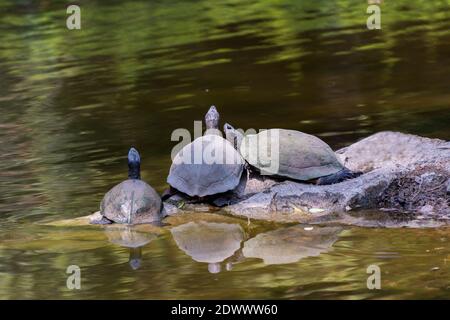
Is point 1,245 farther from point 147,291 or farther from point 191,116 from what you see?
point 191,116

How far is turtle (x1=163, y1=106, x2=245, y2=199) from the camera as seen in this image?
7.82 metres

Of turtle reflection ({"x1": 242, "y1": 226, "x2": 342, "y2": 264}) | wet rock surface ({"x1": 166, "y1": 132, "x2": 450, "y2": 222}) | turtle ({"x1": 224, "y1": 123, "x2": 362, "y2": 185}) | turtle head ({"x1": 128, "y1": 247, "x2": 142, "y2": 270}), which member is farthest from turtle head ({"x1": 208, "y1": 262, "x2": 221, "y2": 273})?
turtle ({"x1": 224, "y1": 123, "x2": 362, "y2": 185})

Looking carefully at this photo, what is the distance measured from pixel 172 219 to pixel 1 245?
50.3 inches

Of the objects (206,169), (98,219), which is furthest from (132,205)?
(206,169)

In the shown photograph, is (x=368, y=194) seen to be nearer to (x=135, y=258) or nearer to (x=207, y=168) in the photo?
(x=207, y=168)

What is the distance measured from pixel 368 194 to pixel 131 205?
174 centimetres

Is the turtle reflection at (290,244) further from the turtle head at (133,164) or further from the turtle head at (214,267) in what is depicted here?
the turtle head at (133,164)

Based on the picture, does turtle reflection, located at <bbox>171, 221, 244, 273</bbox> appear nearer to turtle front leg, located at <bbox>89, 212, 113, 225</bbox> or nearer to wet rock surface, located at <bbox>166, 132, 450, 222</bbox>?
wet rock surface, located at <bbox>166, 132, 450, 222</bbox>

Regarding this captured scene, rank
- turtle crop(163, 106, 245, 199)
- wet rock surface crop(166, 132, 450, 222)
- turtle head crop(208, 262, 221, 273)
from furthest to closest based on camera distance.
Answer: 1. turtle crop(163, 106, 245, 199)
2. wet rock surface crop(166, 132, 450, 222)
3. turtle head crop(208, 262, 221, 273)

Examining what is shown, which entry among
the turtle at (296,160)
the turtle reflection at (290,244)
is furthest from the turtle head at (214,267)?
the turtle at (296,160)

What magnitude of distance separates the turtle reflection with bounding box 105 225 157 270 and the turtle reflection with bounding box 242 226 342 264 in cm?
72

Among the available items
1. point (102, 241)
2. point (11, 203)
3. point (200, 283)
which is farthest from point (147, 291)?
point (11, 203)
